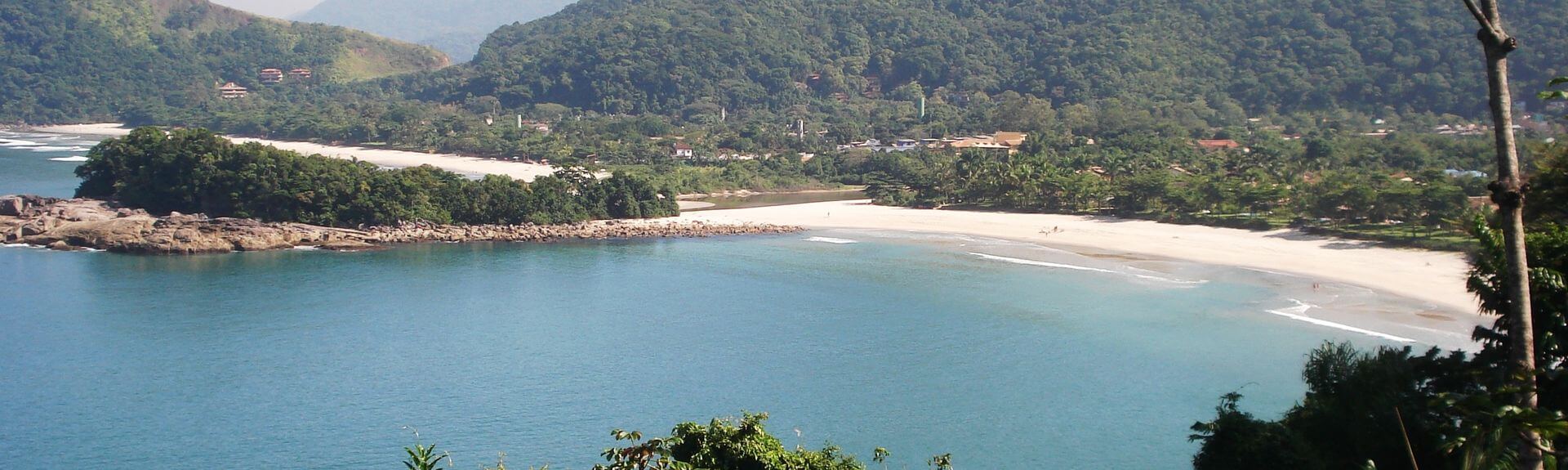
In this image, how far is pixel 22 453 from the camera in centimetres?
1878

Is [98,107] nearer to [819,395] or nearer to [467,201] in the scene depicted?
[467,201]

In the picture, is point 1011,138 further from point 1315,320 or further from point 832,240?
point 1315,320

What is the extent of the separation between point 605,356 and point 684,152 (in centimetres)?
4591

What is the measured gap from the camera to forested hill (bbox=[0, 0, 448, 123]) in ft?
345

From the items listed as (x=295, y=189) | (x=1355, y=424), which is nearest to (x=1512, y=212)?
(x=1355, y=424)

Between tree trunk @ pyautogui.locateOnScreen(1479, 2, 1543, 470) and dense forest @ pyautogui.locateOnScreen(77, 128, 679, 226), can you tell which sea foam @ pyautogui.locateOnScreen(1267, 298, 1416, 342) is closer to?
tree trunk @ pyautogui.locateOnScreen(1479, 2, 1543, 470)

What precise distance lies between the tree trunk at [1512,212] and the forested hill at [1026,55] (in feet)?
244

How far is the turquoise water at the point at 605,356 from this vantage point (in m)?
19.1

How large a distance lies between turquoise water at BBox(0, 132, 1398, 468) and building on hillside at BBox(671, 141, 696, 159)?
32195 mm

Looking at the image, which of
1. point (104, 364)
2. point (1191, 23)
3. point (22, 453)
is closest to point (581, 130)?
point (1191, 23)

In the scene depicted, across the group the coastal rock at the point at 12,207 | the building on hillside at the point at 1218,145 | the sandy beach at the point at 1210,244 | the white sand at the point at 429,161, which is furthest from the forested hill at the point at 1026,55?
the coastal rock at the point at 12,207

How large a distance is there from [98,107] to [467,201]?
7636 cm

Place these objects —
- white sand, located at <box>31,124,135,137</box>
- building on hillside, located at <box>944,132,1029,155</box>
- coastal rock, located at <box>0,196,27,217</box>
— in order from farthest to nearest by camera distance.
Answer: white sand, located at <box>31,124,135,137</box> → building on hillside, located at <box>944,132,1029,155</box> → coastal rock, located at <box>0,196,27,217</box>

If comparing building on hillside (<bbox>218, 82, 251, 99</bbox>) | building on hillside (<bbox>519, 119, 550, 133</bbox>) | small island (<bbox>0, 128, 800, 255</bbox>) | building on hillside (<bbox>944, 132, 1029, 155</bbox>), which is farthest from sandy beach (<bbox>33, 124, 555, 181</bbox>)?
building on hillside (<bbox>218, 82, 251, 99</bbox>)
